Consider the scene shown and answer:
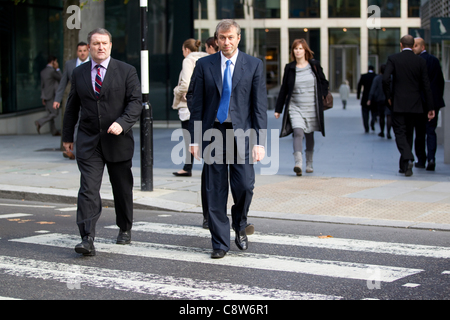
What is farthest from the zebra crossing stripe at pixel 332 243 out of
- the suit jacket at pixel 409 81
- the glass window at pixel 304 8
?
the glass window at pixel 304 8

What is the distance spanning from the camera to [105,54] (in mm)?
5602

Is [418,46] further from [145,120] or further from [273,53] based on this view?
[273,53]

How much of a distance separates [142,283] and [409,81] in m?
6.60

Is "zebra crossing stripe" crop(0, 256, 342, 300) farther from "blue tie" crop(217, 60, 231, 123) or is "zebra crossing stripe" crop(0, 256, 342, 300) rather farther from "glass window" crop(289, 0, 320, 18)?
"glass window" crop(289, 0, 320, 18)

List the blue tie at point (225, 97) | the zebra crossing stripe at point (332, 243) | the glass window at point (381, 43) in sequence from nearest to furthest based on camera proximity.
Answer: the blue tie at point (225, 97)
the zebra crossing stripe at point (332, 243)
the glass window at point (381, 43)

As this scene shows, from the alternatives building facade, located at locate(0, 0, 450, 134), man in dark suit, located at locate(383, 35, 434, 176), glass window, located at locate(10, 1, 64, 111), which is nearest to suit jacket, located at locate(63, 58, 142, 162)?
man in dark suit, located at locate(383, 35, 434, 176)

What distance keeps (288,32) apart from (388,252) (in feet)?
139

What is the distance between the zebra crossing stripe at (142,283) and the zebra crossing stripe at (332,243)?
153 centimetres

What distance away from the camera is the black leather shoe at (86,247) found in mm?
5402

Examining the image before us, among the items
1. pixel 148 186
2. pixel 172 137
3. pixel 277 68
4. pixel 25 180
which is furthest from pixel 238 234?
pixel 277 68

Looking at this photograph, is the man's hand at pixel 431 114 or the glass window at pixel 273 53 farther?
the glass window at pixel 273 53

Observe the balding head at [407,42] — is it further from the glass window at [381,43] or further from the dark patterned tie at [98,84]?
the glass window at [381,43]
